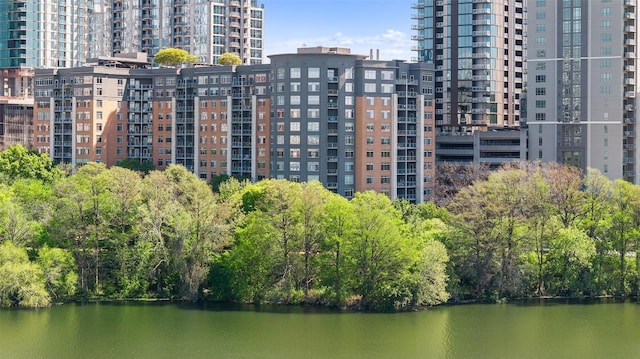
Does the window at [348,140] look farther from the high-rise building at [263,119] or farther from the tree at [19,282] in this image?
the tree at [19,282]

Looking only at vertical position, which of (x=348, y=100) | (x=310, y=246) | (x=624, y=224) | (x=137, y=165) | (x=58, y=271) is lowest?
(x=58, y=271)

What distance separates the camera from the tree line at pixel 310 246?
3167 inches

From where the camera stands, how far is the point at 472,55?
449 feet

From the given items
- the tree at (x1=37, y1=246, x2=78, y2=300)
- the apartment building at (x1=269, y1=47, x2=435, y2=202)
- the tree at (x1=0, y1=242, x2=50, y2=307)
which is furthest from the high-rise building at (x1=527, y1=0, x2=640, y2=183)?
the tree at (x1=0, y1=242, x2=50, y2=307)

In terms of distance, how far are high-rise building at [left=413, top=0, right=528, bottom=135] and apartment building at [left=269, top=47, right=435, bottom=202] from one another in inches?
808

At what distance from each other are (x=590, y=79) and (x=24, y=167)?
205 ft

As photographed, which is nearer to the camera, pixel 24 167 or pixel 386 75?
pixel 24 167

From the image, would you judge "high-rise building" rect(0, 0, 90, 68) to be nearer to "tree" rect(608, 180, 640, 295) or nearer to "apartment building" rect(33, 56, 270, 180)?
"apartment building" rect(33, 56, 270, 180)

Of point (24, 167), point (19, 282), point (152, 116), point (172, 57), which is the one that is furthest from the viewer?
point (172, 57)

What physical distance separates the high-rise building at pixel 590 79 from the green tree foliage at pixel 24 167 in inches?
2157

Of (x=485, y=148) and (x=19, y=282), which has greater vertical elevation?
(x=485, y=148)

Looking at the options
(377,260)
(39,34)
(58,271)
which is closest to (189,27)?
(39,34)

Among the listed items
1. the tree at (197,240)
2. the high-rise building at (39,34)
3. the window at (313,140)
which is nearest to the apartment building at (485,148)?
the window at (313,140)

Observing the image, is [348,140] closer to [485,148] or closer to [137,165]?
[485,148]
